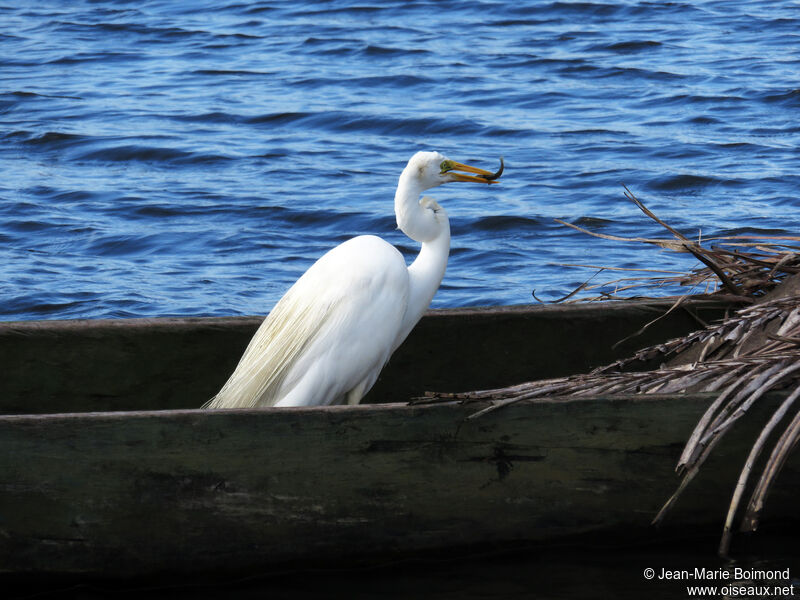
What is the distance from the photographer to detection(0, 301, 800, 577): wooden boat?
11.6ft

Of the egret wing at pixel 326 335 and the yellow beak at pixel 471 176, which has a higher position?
the yellow beak at pixel 471 176

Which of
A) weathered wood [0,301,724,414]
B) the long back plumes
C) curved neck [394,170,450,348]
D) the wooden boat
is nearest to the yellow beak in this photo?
curved neck [394,170,450,348]

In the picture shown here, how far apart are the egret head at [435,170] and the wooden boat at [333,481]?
1.04m

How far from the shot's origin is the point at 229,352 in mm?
4770

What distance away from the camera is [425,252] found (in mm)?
4633

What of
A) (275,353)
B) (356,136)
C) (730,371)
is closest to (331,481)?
(275,353)

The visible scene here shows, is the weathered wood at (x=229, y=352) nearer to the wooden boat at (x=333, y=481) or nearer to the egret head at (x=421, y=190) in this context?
the egret head at (x=421, y=190)

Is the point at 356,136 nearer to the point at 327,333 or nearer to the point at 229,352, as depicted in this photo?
the point at 229,352

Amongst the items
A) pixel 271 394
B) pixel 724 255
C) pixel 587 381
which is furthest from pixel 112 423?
pixel 724 255

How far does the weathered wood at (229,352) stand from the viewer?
459cm

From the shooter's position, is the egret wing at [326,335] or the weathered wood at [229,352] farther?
the weathered wood at [229,352]

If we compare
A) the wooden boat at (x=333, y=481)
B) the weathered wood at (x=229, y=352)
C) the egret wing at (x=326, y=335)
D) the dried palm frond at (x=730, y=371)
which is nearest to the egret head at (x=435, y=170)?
the egret wing at (x=326, y=335)

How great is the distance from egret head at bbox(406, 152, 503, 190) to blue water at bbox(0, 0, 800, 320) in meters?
2.32

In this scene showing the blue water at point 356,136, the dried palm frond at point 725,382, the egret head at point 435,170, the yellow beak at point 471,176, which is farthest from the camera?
the blue water at point 356,136
